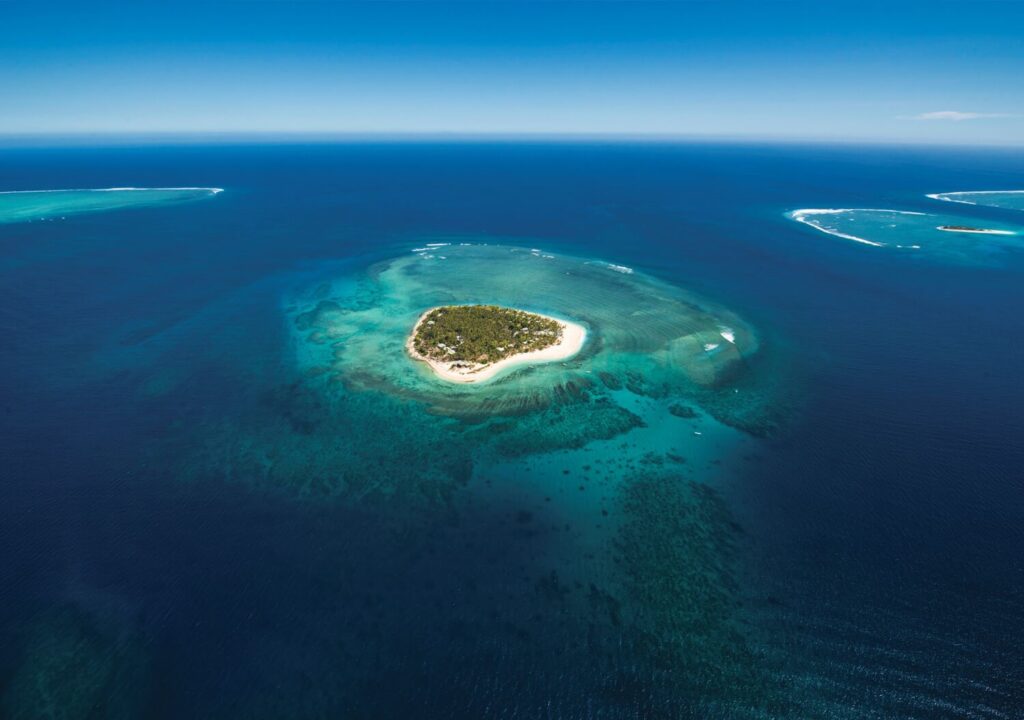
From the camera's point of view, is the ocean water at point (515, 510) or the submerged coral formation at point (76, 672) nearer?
the submerged coral formation at point (76, 672)

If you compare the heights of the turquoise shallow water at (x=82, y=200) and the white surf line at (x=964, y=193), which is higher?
the white surf line at (x=964, y=193)

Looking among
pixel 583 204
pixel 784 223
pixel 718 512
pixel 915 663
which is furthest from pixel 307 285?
pixel 784 223

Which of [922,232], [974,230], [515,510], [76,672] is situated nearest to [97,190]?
[76,672]

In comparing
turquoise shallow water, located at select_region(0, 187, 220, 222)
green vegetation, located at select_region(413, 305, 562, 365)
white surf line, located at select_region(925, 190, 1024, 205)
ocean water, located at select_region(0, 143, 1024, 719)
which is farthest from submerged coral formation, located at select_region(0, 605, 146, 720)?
white surf line, located at select_region(925, 190, 1024, 205)

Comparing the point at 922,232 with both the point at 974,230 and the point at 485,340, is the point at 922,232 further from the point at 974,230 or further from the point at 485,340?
the point at 485,340

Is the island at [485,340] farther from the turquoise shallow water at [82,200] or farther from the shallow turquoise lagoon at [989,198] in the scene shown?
the shallow turquoise lagoon at [989,198]

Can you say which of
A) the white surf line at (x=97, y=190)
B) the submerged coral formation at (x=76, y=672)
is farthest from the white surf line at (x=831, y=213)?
the white surf line at (x=97, y=190)
